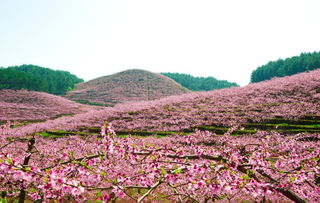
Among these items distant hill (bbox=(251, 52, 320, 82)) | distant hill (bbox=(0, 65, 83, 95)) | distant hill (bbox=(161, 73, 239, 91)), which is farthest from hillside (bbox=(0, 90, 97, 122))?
distant hill (bbox=(161, 73, 239, 91))

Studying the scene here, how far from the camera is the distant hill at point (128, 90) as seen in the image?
98.8 metres

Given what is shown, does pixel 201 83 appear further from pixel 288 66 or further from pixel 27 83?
pixel 27 83

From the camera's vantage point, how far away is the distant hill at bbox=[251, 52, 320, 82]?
100062 millimetres

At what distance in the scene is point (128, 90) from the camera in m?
111

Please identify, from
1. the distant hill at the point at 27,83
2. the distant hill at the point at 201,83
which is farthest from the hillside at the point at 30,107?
the distant hill at the point at 201,83

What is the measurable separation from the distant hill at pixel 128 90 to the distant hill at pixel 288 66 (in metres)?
52.8

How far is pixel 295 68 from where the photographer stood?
106562mm

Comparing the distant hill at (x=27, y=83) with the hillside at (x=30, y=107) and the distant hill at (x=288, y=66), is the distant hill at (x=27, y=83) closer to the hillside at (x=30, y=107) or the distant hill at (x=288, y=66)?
the hillside at (x=30, y=107)

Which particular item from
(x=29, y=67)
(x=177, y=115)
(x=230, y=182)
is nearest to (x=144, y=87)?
(x=177, y=115)

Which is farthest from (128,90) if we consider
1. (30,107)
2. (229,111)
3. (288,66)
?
(288,66)

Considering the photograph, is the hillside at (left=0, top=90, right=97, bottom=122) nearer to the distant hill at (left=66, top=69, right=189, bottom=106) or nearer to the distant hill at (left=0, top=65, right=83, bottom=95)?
the distant hill at (left=0, top=65, right=83, bottom=95)

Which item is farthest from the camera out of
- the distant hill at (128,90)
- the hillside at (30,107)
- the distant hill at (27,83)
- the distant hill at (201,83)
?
the distant hill at (201,83)

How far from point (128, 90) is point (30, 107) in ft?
172

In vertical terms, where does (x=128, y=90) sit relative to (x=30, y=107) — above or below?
above
